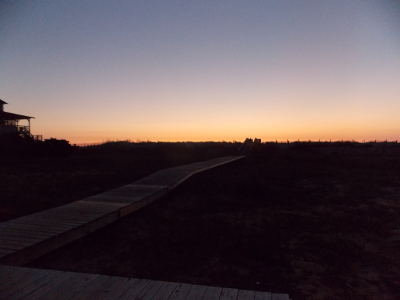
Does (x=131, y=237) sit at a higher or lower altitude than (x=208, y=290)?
lower

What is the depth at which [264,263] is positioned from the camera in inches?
177

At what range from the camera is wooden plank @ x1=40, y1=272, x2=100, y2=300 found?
2768mm

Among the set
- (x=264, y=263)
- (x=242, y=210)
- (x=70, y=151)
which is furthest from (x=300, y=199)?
(x=70, y=151)

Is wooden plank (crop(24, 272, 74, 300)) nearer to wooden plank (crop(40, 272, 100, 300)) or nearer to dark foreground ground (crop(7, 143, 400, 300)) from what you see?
wooden plank (crop(40, 272, 100, 300))

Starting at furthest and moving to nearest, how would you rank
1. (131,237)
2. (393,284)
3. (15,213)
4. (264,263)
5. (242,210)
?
(242,210), (15,213), (131,237), (264,263), (393,284)

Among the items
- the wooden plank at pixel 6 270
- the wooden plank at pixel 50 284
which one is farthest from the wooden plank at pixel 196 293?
the wooden plank at pixel 6 270

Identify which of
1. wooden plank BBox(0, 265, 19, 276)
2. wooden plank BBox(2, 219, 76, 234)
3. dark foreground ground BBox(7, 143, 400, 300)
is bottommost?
dark foreground ground BBox(7, 143, 400, 300)

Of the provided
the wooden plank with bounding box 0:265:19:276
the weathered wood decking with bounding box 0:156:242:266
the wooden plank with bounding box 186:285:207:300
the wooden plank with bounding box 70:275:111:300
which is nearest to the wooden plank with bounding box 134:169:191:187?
the weathered wood decking with bounding box 0:156:242:266

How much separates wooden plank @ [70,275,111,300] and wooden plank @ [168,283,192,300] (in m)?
0.83

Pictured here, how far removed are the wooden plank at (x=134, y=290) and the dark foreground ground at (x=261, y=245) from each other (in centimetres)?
102

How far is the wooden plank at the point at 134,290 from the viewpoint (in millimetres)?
2778

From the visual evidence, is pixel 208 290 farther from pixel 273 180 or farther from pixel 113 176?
pixel 113 176

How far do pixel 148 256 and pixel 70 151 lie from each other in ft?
67.4

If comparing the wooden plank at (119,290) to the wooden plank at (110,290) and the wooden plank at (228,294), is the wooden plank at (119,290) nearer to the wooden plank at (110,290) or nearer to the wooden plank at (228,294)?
the wooden plank at (110,290)
